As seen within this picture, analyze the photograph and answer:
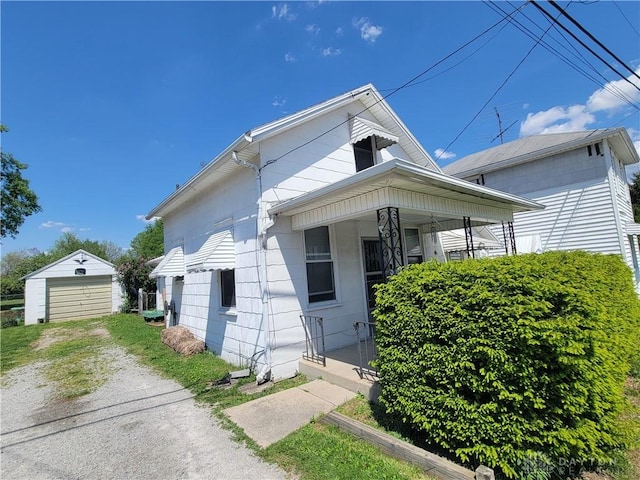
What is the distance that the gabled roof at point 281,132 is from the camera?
5902mm

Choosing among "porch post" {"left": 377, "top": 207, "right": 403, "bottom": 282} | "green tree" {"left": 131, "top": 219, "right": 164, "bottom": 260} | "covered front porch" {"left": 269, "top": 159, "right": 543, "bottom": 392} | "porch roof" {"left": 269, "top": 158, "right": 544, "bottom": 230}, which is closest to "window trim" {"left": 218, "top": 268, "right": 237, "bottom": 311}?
"covered front porch" {"left": 269, "top": 159, "right": 543, "bottom": 392}

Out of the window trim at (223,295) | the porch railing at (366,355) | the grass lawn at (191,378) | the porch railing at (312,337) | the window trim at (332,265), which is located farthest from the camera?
the window trim at (223,295)

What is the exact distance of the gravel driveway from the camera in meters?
3.32

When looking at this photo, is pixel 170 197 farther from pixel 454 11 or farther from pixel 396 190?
pixel 454 11

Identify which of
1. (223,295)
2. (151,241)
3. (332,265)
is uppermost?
(151,241)

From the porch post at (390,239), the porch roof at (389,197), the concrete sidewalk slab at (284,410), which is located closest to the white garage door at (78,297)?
the porch roof at (389,197)

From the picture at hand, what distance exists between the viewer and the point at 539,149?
1226cm

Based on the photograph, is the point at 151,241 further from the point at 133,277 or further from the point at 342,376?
the point at 342,376

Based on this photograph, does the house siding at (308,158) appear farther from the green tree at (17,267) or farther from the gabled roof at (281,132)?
the green tree at (17,267)

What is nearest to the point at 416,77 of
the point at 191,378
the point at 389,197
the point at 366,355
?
the point at 389,197

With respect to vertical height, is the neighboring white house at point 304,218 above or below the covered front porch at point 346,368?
above

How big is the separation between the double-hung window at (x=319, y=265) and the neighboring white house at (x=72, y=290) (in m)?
17.5

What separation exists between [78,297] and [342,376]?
19353mm

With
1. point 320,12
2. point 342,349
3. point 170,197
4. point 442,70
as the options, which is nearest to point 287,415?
point 342,349
